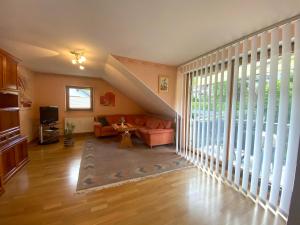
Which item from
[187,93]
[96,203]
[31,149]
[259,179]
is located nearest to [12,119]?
[31,149]

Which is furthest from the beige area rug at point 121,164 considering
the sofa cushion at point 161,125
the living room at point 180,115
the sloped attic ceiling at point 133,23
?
the sloped attic ceiling at point 133,23

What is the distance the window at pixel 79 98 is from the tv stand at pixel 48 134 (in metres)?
1.14

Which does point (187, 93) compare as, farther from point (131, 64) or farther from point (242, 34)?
point (242, 34)

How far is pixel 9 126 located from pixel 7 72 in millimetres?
1080

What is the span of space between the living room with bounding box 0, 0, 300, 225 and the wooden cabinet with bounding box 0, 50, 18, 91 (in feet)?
0.07

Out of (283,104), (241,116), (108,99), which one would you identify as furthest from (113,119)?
(283,104)

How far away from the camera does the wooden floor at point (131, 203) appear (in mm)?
1791

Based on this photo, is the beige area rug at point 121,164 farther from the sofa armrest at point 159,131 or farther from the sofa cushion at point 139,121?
the sofa cushion at point 139,121

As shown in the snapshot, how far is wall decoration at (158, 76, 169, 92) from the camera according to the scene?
12.6 ft

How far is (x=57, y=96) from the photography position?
568 centimetres

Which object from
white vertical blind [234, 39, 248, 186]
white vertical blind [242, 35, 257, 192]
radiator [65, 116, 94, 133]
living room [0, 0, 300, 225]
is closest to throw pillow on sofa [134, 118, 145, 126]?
radiator [65, 116, 94, 133]

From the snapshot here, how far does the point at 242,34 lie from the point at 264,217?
2.45m

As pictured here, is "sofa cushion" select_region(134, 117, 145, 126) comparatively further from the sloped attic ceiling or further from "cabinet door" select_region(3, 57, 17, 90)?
"cabinet door" select_region(3, 57, 17, 90)

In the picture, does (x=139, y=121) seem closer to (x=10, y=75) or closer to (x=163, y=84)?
(x=163, y=84)
